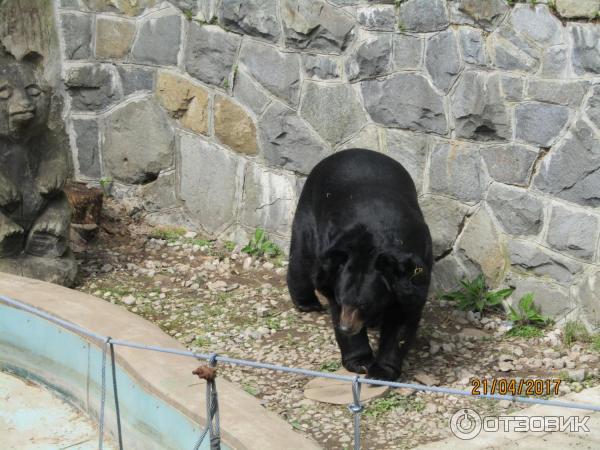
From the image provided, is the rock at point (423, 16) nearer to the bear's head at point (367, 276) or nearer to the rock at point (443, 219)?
the rock at point (443, 219)

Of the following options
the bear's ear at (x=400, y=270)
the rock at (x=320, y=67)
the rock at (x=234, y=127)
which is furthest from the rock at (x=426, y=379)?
the rock at (x=234, y=127)

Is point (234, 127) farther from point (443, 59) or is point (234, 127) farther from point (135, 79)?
point (443, 59)

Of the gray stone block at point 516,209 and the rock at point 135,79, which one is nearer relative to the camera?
the gray stone block at point 516,209

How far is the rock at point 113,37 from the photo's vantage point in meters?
6.59

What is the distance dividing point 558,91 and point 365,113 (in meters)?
1.26

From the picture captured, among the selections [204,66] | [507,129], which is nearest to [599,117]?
[507,129]

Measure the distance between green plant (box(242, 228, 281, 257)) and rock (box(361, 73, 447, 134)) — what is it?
1191 millimetres

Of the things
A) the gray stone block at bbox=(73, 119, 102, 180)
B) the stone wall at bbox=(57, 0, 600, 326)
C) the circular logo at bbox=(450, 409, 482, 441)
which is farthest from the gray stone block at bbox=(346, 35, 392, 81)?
the gray stone block at bbox=(73, 119, 102, 180)

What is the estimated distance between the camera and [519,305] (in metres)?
5.00

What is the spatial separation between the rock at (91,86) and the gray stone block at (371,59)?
6.96 feet

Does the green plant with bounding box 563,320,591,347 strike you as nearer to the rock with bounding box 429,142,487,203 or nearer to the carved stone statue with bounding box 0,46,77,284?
the rock with bounding box 429,142,487,203

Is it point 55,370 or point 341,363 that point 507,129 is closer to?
point 341,363

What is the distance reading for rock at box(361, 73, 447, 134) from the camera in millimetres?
5164

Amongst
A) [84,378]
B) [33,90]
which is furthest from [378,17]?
[84,378]
